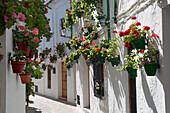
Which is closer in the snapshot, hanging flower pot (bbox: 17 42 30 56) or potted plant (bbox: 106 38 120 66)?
hanging flower pot (bbox: 17 42 30 56)

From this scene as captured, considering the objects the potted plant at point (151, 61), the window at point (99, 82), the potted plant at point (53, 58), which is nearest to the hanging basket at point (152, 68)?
the potted plant at point (151, 61)

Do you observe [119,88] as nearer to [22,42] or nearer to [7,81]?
[22,42]

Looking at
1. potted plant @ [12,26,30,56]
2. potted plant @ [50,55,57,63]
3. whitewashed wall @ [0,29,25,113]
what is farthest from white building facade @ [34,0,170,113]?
potted plant @ [50,55,57,63]

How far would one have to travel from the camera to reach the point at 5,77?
3289mm

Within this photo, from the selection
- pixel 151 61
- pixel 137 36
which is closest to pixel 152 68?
pixel 151 61

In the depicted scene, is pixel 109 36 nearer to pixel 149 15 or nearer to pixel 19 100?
pixel 149 15

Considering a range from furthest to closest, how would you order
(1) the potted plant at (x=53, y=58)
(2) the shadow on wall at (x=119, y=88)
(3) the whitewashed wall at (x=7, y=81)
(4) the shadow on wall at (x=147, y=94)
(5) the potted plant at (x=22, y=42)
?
(1) the potted plant at (x=53, y=58) → (2) the shadow on wall at (x=119, y=88) → (4) the shadow on wall at (x=147, y=94) → (5) the potted plant at (x=22, y=42) → (3) the whitewashed wall at (x=7, y=81)

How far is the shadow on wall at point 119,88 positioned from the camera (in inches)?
203

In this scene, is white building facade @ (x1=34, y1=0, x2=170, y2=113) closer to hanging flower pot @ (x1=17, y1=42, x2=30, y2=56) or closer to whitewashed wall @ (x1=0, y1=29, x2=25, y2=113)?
hanging flower pot @ (x1=17, y1=42, x2=30, y2=56)

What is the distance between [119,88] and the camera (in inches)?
221

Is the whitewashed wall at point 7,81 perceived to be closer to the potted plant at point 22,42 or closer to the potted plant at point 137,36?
the potted plant at point 22,42

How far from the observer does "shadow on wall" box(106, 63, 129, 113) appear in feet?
16.9

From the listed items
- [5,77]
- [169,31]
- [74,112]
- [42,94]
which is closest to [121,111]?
[169,31]

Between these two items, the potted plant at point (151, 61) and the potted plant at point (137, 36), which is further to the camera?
the potted plant at point (137, 36)
